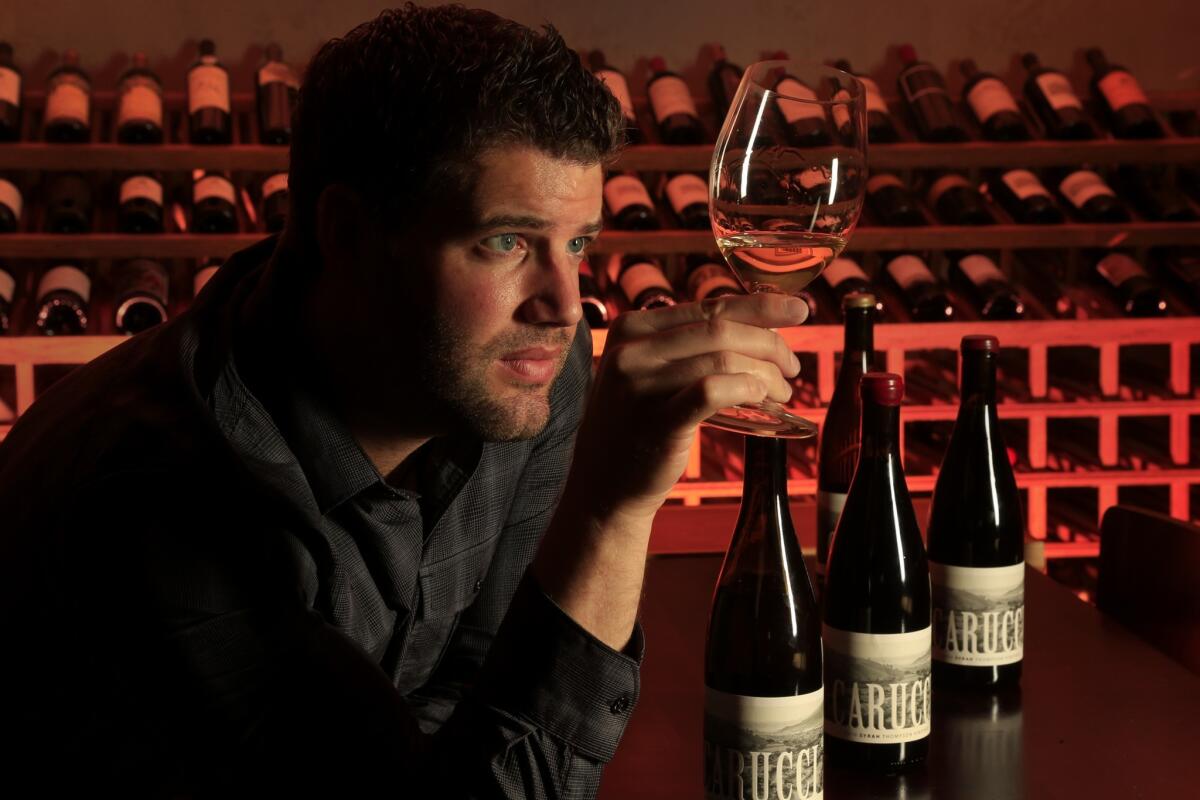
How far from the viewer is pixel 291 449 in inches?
38.0

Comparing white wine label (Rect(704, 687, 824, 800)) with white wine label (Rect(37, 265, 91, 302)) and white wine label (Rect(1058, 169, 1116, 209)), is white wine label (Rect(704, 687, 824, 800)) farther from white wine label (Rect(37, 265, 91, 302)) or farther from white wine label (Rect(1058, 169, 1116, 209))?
white wine label (Rect(1058, 169, 1116, 209))

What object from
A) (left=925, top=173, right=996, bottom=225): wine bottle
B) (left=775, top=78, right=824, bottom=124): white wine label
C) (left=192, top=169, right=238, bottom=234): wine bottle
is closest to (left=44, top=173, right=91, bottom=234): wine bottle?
(left=192, top=169, right=238, bottom=234): wine bottle

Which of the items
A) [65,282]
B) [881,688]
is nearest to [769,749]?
[881,688]

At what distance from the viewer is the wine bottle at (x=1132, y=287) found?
2.39m

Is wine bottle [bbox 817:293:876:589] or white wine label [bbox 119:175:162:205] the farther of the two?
white wine label [bbox 119:175:162:205]

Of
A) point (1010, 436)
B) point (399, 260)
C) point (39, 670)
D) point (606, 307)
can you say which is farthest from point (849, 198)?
point (1010, 436)

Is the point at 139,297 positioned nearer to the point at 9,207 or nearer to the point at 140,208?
the point at 140,208

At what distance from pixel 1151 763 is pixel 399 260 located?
606 mm

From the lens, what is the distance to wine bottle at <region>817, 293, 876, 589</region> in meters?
1.15

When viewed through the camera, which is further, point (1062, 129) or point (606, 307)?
point (1062, 129)

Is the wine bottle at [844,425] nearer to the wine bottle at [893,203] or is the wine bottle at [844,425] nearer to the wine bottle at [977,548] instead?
the wine bottle at [977,548]

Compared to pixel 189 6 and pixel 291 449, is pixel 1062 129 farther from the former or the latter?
pixel 291 449

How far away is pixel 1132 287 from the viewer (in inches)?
94.5

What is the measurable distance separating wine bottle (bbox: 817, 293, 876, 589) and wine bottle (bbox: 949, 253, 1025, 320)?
1.16 m
